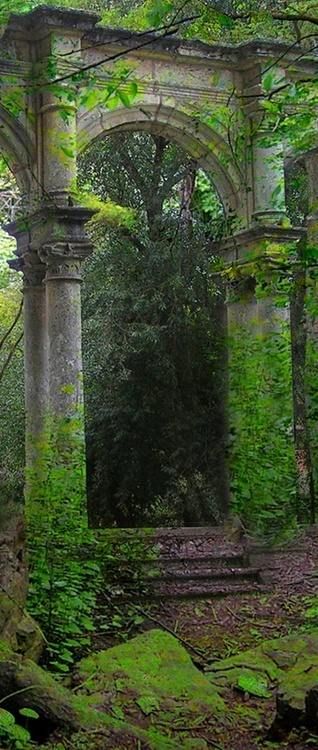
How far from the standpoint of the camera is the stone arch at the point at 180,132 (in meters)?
10.1

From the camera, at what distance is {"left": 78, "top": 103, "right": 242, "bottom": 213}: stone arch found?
10.1 m

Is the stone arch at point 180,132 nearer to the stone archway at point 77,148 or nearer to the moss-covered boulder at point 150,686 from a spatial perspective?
the stone archway at point 77,148

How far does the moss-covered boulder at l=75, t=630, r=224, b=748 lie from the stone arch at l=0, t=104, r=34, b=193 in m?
5.62

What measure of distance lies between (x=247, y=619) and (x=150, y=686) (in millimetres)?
3102

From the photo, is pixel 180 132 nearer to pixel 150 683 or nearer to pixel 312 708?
pixel 150 683

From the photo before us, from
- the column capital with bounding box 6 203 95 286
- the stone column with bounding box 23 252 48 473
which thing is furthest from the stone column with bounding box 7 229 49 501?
the column capital with bounding box 6 203 95 286

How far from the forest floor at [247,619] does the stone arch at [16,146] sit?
16.1ft

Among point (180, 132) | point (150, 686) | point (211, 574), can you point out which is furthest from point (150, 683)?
point (180, 132)

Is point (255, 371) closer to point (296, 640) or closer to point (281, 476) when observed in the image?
point (281, 476)

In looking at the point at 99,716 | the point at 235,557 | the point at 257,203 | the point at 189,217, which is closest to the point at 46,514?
the point at 235,557

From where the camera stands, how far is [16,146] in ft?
31.8

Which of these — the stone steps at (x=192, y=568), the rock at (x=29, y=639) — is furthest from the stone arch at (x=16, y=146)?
the rock at (x=29, y=639)

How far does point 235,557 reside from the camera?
10.2 m

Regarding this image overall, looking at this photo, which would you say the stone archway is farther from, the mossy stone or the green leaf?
the green leaf
